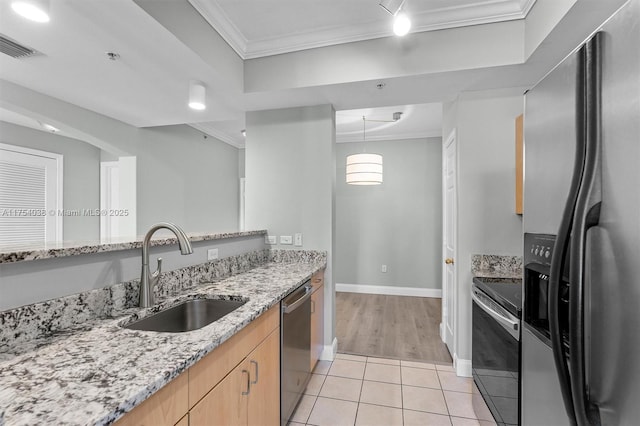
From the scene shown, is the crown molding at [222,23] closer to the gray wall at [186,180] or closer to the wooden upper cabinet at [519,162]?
the gray wall at [186,180]

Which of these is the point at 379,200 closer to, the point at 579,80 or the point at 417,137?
the point at 417,137

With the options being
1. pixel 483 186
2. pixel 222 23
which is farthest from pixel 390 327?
pixel 222 23

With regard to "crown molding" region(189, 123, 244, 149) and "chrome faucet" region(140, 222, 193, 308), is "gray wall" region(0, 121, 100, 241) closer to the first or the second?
"crown molding" region(189, 123, 244, 149)

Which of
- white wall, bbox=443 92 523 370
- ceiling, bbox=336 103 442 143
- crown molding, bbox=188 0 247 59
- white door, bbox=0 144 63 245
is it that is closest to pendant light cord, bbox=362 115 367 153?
ceiling, bbox=336 103 442 143

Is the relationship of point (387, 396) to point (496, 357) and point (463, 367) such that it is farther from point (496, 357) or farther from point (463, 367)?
point (496, 357)

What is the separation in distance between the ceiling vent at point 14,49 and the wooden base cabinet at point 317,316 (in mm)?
2514

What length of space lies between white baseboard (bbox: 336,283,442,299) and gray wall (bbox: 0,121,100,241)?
3879 mm

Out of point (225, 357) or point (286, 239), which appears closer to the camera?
point (225, 357)

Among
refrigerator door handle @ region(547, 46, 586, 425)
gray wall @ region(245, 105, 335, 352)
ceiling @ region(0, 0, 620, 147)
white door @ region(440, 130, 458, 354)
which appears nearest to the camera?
refrigerator door handle @ region(547, 46, 586, 425)

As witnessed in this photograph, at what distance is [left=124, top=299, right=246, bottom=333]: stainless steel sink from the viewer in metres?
1.52

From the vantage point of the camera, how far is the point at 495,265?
2523 millimetres

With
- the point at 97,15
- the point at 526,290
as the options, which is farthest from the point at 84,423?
the point at 97,15

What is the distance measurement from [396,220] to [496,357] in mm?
3466

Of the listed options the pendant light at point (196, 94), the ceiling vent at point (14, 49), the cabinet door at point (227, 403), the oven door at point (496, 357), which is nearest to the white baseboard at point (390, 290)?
the oven door at point (496, 357)
